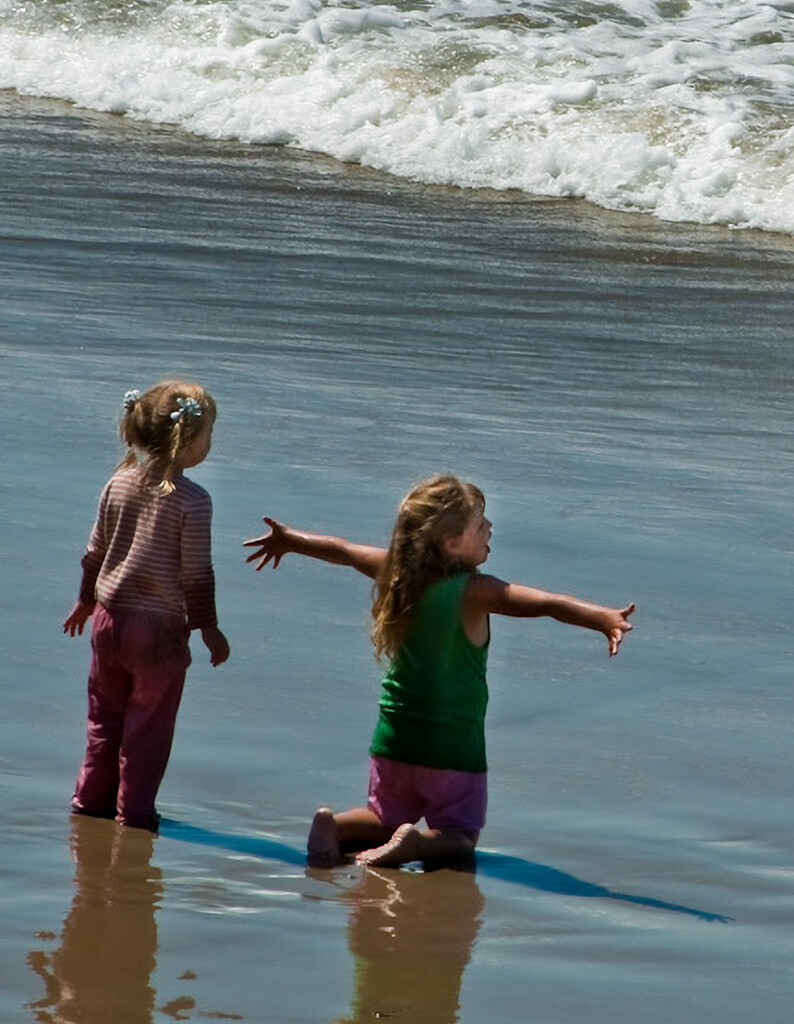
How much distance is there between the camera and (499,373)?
970 cm

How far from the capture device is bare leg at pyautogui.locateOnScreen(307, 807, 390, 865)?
4.27m

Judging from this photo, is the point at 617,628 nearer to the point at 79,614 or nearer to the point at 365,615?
the point at 79,614

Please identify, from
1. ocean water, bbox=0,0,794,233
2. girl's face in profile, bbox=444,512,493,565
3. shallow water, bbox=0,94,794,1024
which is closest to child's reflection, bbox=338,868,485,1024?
shallow water, bbox=0,94,794,1024

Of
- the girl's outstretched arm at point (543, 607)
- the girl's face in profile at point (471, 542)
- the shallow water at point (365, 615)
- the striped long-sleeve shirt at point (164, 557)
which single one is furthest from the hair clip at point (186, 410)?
the shallow water at point (365, 615)

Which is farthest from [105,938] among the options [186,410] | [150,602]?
[186,410]

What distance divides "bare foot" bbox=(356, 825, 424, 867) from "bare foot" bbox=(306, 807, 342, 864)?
0.10 meters

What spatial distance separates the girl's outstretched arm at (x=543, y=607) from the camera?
4.19m

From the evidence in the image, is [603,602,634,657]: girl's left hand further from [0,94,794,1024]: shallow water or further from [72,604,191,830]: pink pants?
[72,604,191,830]: pink pants

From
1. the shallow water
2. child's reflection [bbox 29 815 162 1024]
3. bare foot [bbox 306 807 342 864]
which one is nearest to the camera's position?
child's reflection [bbox 29 815 162 1024]

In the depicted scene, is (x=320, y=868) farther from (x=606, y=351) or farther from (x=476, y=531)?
(x=606, y=351)

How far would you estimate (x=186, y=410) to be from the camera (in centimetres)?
457

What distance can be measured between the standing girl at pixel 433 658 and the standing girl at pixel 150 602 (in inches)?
17.2

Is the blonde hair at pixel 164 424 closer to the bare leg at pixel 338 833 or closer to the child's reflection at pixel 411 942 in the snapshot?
the bare leg at pixel 338 833

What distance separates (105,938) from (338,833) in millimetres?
798
